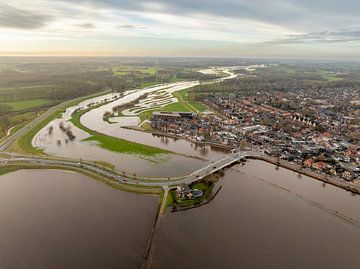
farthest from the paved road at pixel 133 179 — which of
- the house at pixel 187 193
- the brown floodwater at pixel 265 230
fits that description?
the brown floodwater at pixel 265 230

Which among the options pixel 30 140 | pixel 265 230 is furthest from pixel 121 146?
pixel 265 230

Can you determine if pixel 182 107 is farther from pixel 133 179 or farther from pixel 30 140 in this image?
pixel 133 179

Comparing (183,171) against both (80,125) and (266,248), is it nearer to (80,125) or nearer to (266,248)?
(266,248)

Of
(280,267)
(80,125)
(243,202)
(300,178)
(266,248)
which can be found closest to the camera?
(280,267)

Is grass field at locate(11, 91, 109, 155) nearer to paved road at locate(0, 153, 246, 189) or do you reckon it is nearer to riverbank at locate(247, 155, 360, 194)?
paved road at locate(0, 153, 246, 189)

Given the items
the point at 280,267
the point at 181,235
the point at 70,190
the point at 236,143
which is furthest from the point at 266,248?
the point at 236,143

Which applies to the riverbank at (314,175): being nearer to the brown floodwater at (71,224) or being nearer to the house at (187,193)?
the house at (187,193)

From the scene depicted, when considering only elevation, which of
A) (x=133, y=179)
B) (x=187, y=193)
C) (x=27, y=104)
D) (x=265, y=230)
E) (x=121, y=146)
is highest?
(x=27, y=104)
